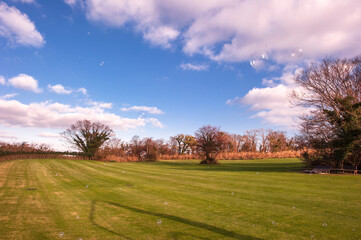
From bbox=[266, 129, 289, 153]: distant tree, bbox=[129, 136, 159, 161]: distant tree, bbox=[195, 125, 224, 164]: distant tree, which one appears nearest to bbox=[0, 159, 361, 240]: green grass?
bbox=[195, 125, 224, 164]: distant tree

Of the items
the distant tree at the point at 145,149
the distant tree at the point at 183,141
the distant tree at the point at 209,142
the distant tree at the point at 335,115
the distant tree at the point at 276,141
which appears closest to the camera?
the distant tree at the point at 335,115

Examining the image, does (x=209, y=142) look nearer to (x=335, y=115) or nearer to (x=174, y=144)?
(x=335, y=115)

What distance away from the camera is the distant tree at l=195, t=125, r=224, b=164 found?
132ft

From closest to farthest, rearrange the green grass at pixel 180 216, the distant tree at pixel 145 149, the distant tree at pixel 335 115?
the green grass at pixel 180 216 < the distant tree at pixel 335 115 < the distant tree at pixel 145 149

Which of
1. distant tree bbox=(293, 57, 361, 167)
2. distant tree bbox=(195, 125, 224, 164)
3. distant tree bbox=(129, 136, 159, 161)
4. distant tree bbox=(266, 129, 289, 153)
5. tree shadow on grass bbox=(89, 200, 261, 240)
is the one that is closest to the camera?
tree shadow on grass bbox=(89, 200, 261, 240)

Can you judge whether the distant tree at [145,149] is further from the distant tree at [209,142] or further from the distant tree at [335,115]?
the distant tree at [335,115]

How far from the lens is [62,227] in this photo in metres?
5.99

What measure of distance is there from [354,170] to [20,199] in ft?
83.3

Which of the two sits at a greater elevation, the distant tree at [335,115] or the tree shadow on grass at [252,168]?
the distant tree at [335,115]

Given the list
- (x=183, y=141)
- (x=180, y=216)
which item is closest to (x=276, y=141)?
(x=183, y=141)

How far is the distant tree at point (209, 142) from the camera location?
40.1m

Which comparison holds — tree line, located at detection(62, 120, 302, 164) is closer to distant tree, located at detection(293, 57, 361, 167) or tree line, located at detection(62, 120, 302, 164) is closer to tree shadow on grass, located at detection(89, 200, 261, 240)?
distant tree, located at detection(293, 57, 361, 167)

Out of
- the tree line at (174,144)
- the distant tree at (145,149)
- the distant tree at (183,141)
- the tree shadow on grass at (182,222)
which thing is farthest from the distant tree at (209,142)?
the distant tree at (183,141)

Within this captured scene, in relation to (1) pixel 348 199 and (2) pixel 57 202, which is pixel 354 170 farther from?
(2) pixel 57 202
